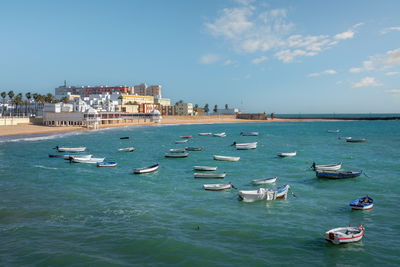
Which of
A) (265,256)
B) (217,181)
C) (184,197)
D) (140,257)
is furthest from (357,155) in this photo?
(140,257)

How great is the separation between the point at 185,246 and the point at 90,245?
6.96 meters

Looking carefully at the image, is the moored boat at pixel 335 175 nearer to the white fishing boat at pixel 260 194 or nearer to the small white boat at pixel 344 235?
the white fishing boat at pixel 260 194

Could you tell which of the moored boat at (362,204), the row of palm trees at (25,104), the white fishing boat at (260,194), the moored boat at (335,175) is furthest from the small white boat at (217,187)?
the row of palm trees at (25,104)

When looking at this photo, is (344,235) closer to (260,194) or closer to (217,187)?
(260,194)

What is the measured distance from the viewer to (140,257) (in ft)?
70.0

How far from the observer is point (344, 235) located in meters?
23.0

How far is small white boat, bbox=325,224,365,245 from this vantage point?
23.0 metres

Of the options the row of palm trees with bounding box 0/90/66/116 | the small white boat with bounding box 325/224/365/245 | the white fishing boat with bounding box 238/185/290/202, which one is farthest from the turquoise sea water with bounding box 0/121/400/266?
the row of palm trees with bounding box 0/90/66/116

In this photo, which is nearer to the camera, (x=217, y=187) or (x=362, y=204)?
(x=362, y=204)

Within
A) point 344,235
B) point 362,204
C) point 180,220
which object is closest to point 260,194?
point 362,204

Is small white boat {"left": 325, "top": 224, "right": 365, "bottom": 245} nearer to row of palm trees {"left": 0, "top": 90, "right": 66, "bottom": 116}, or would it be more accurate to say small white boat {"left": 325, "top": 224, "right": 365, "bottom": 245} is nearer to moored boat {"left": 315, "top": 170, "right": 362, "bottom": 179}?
moored boat {"left": 315, "top": 170, "right": 362, "bottom": 179}

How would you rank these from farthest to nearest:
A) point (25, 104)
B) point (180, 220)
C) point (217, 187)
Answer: point (25, 104) → point (217, 187) → point (180, 220)

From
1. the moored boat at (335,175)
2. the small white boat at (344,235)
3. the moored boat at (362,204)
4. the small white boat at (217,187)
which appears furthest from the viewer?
the moored boat at (335,175)

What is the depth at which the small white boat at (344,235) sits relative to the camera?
75.3 feet
